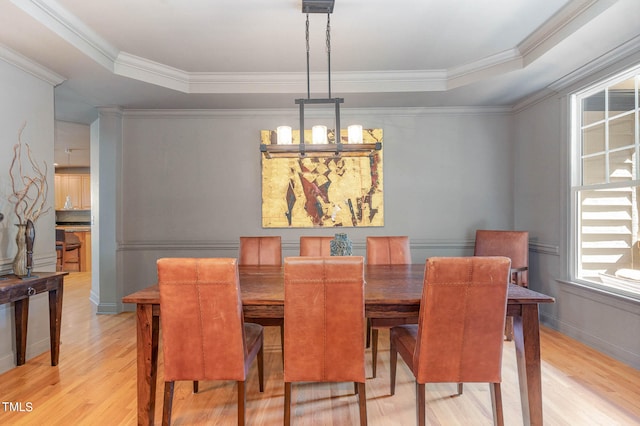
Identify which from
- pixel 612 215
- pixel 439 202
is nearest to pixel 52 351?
pixel 439 202

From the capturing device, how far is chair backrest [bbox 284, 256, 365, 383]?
1.62 m

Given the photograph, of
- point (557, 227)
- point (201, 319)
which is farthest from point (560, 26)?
point (201, 319)

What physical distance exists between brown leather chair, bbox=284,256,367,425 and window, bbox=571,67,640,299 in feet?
7.89

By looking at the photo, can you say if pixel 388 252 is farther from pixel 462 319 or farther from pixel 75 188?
pixel 75 188

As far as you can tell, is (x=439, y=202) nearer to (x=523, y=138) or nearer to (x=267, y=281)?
(x=523, y=138)

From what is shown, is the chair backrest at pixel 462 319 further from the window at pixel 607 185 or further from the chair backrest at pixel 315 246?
the window at pixel 607 185

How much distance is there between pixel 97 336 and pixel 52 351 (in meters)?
0.72

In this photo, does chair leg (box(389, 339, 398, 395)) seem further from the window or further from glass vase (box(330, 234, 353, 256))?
the window

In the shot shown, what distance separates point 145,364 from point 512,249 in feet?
10.8

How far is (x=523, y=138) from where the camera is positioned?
399cm

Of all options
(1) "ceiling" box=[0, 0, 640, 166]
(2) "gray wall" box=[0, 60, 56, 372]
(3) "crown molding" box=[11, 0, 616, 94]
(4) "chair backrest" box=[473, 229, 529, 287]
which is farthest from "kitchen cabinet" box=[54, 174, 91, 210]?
(4) "chair backrest" box=[473, 229, 529, 287]

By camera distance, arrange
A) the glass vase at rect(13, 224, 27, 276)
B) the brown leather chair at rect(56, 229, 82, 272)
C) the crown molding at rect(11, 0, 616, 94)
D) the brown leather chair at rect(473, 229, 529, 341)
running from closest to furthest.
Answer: the crown molding at rect(11, 0, 616, 94) < the glass vase at rect(13, 224, 27, 276) < the brown leather chair at rect(473, 229, 529, 341) < the brown leather chair at rect(56, 229, 82, 272)

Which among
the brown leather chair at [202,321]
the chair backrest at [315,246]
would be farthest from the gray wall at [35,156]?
the chair backrest at [315,246]

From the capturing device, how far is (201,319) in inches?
66.1
